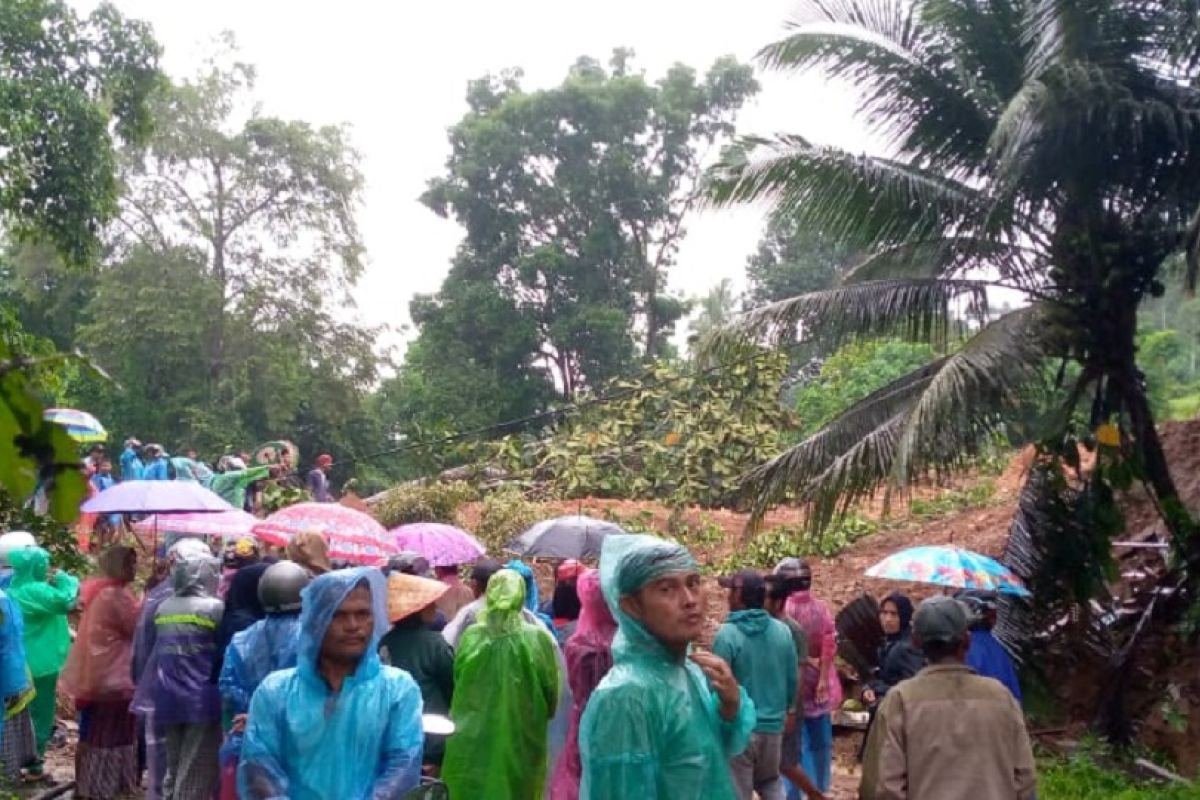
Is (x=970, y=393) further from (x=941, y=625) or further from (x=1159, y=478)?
(x=941, y=625)

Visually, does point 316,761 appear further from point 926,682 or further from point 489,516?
point 489,516

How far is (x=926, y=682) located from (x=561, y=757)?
7.24ft

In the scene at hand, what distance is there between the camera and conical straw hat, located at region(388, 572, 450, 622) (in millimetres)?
5562

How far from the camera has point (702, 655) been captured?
3428 millimetres

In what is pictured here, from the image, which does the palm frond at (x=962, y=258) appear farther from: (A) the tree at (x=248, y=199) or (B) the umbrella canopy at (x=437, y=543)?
(A) the tree at (x=248, y=199)

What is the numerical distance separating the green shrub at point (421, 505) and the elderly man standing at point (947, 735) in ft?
47.5

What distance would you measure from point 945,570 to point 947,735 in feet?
15.9

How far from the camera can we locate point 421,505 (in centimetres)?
1877

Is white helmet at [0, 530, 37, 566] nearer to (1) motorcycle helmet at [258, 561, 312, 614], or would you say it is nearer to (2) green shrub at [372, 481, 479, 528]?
(1) motorcycle helmet at [258, 561, 312, 614]

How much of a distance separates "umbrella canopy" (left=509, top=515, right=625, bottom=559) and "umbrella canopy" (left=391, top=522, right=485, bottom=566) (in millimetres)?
702

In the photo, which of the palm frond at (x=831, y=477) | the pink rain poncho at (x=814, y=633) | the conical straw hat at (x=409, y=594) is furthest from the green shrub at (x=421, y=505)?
the conical straw hat at (x=409, y=594)

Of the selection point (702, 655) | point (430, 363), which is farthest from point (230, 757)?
point (430, 363)

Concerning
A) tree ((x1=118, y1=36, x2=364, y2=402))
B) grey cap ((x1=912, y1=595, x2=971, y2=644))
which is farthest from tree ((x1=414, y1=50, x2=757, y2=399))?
grey cap ((x1=912, y1=595, x2=971, y2=644))

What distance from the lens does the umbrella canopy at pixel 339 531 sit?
28.5 feet
